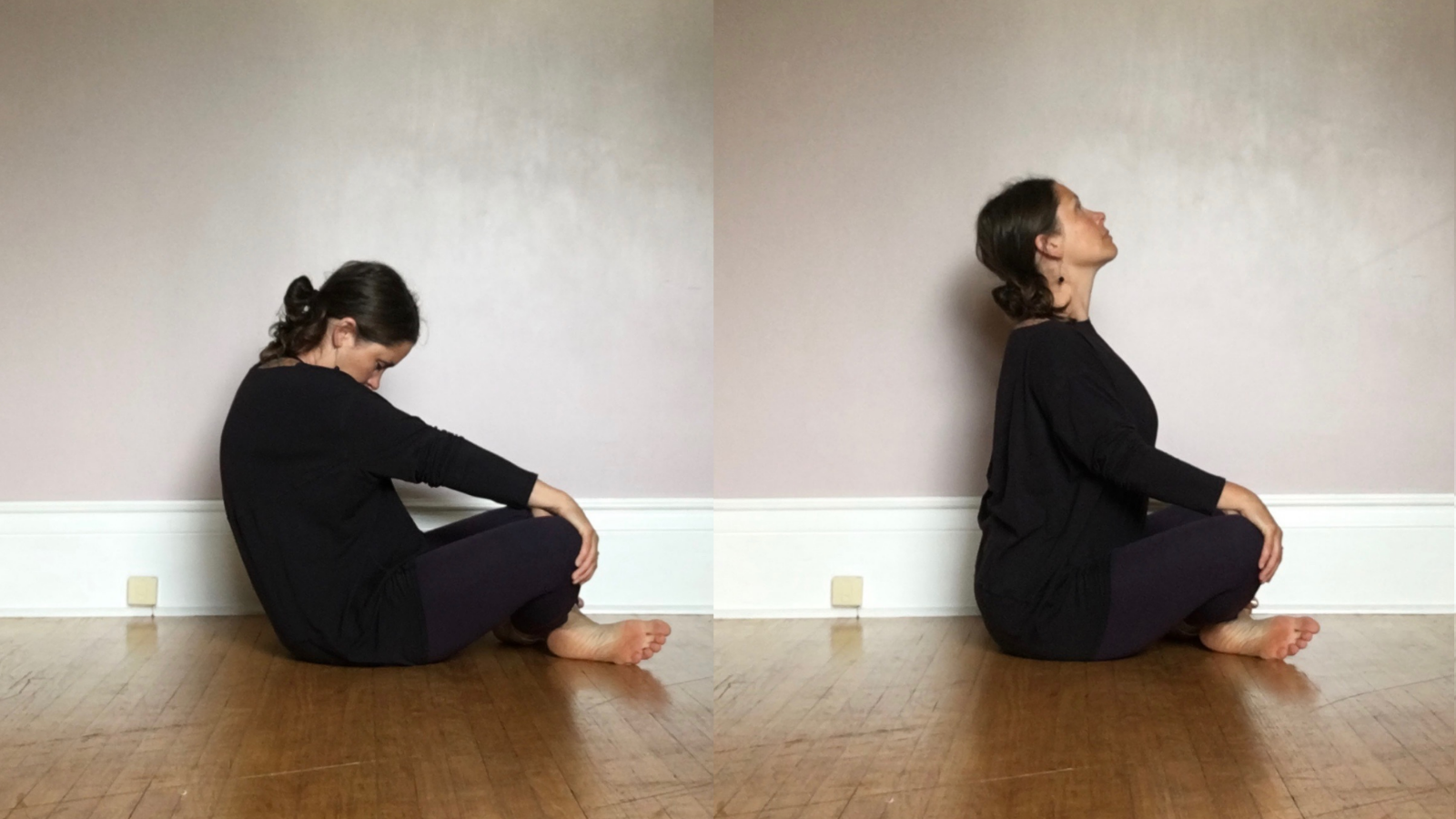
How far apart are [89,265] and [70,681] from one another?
1207 millimetres

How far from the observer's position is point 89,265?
121 inches

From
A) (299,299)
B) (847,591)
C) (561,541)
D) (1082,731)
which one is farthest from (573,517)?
(1082,731)

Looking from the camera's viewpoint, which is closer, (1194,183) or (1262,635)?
(1262,635)

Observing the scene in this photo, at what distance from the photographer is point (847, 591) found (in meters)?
3.05

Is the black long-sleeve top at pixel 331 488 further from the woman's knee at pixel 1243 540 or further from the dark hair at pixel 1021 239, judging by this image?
the woman's knee at pixel 1243 540

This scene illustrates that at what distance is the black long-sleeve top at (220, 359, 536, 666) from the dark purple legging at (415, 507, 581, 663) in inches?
1.5

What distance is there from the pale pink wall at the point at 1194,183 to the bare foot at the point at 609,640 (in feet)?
3.13

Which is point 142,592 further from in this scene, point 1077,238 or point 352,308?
point 1077,238

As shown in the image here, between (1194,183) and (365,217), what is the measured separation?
209cm

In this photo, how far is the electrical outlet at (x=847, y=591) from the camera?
3045 millimetres

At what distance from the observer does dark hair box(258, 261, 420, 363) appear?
2434mm

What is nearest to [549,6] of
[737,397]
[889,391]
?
[737,397]

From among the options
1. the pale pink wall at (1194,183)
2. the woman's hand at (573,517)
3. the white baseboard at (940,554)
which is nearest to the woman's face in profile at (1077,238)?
the pale pink wall at (1194,183)

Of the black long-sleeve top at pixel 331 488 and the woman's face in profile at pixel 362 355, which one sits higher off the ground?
the woman's face in profile at pixel 362 355
